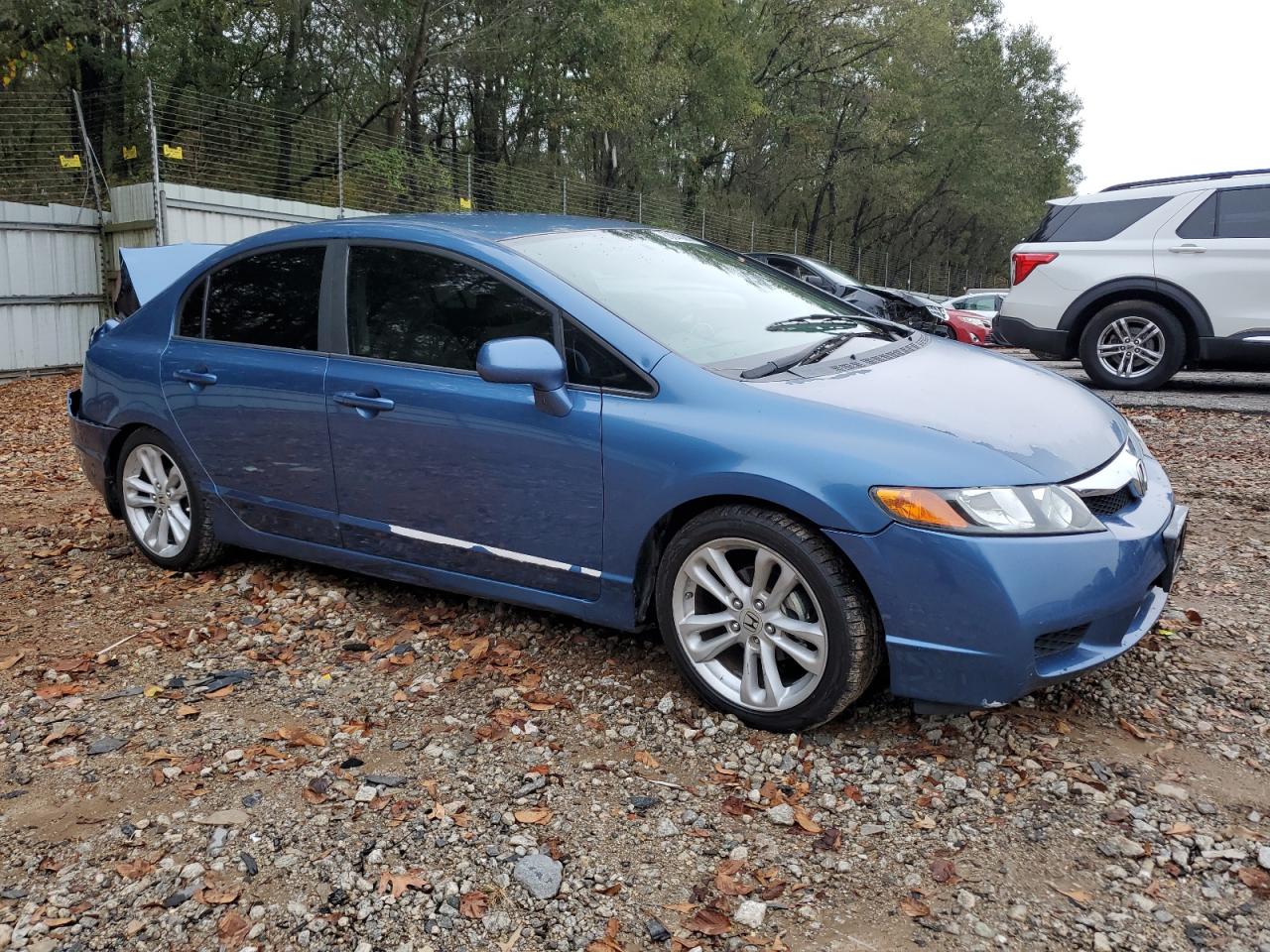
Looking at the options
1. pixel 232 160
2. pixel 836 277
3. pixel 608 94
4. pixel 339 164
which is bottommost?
pixel 836 277

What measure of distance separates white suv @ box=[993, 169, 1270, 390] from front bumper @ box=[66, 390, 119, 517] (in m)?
7.91

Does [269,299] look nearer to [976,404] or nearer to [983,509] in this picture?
[976,404]

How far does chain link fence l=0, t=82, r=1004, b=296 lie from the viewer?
40.0ft

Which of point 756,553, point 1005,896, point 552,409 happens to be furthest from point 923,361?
point 1005,896

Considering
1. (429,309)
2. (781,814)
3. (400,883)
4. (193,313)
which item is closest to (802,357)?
(429,309)

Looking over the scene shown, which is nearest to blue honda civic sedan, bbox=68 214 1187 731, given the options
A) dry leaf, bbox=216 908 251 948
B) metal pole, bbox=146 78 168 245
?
dry leaf, bbox=216 908 251 948

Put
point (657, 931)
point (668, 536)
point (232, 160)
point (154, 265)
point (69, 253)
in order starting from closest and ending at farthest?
point (657, 931), point (668, 536), point (154, 265), point (69, 253), point (232, 160)

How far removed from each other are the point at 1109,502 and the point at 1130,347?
7.08 metres

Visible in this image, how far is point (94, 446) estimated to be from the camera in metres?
4.86

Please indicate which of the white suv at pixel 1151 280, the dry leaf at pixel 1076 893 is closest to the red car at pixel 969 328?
the white suv at pixel 1151 280

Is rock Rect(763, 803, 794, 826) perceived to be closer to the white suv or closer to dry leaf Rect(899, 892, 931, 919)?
dry leaf Rect(899, 892, 931, 919)

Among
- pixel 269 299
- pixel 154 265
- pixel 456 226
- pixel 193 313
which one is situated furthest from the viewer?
pixel 154 265

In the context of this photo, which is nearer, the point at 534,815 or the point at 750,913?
the point at 750,913

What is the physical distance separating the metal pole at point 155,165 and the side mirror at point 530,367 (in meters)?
10.2
